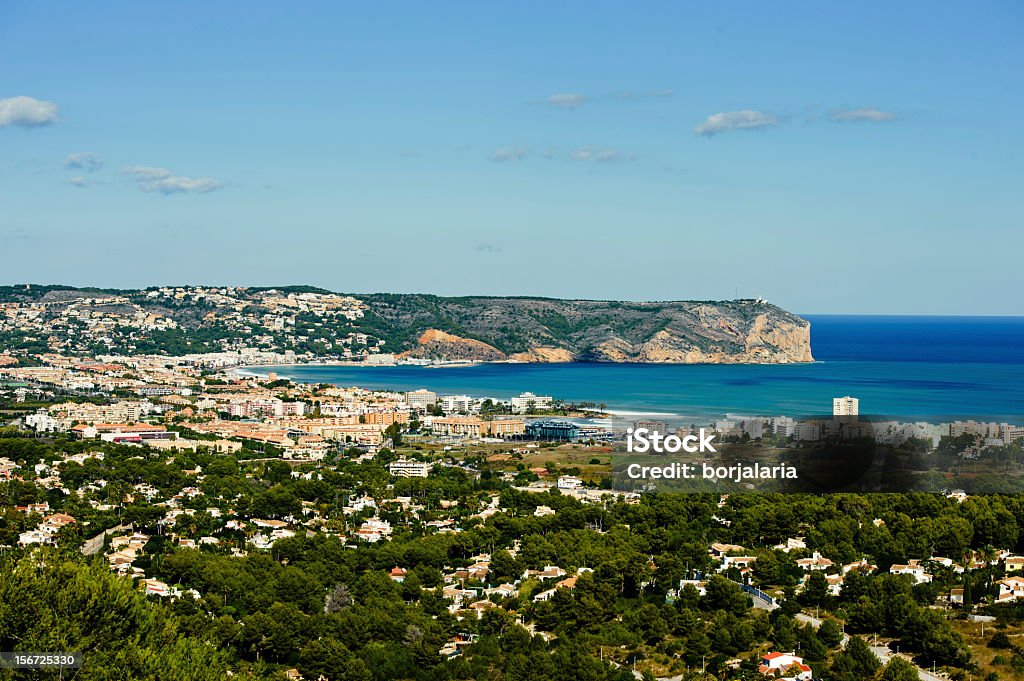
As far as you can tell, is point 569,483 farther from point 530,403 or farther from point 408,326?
point 408,326

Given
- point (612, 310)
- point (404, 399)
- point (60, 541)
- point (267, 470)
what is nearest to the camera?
point (60, 541)

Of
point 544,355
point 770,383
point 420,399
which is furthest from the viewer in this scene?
point 544,355

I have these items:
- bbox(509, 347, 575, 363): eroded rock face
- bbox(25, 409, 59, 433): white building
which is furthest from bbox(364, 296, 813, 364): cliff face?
bbox(25, 409, 59, 433): white building

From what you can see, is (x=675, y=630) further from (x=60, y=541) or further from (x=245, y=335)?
(x=245, y=335)

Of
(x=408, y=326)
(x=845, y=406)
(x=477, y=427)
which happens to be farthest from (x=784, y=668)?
(x=408, y=326)

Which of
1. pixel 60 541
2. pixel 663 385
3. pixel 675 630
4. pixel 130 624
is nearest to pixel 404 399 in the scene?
pixel 663 385

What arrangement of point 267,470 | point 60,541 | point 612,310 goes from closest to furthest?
1. point 60,541
2. point 267,470
3. point 612,310
